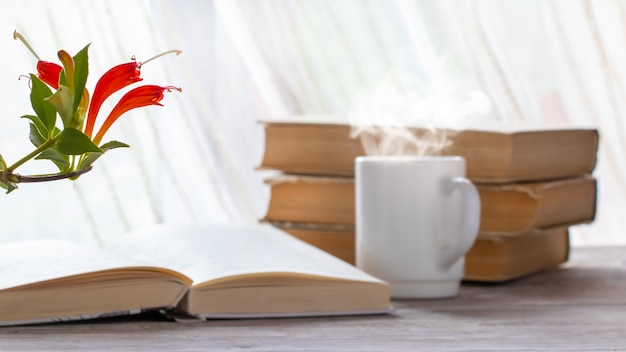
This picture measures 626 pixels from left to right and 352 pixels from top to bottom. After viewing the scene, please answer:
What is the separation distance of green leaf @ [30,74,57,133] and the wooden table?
0.24 m

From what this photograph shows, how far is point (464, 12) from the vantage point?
1581 mm

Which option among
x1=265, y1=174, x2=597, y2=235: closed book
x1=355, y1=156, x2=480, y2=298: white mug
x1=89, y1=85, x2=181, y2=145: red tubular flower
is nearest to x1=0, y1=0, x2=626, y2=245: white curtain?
x1=265, y1=174, x2=597, y2=235: closed book

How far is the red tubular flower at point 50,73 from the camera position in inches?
18.9

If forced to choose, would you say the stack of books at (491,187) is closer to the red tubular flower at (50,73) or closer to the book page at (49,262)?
the book page at (49,262)

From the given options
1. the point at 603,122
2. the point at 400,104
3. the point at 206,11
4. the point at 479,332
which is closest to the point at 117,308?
the point at 479,332

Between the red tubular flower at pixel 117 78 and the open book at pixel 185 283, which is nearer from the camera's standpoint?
the red tubular flower at pixel 117 78

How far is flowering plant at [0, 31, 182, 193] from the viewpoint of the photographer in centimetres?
44

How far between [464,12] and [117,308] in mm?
1010

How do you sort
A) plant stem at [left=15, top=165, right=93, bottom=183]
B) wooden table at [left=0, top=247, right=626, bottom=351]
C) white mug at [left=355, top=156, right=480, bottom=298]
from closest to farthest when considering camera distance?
plant stem at [left=15, top=165, right=93, bottom=183] < wooden table at [left=0, top=247, right=626, bottom=351] < white mug at [left=355, top=156, right=480, bottom=298]

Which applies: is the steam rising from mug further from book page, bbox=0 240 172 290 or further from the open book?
book page, bbox=0 240 172 290

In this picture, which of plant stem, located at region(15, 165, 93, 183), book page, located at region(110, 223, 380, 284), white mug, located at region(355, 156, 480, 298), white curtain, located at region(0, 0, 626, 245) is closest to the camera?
plant stem, located at region(15, 165, 93, 183)

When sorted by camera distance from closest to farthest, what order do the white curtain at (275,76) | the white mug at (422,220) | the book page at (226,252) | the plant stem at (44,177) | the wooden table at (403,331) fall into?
the plant stem at (44,177) → the wooden table at (403,331) → the book page at (226,252) → the white mug at (422,220) → the white curtain at (275,76)

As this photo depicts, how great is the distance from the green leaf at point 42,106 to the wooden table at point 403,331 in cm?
24

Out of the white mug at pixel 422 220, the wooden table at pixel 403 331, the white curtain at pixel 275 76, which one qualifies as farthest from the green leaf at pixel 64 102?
the white curtain at pixel 275 76
